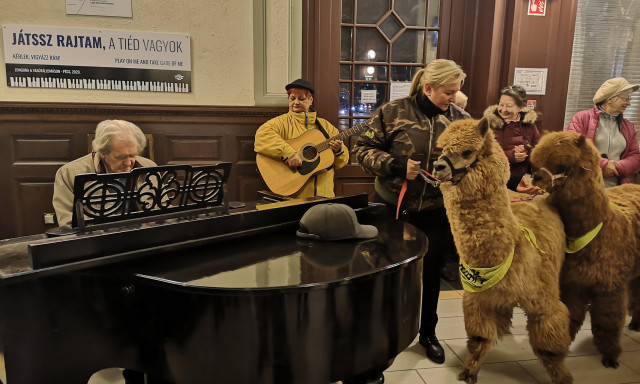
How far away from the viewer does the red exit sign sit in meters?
3.87

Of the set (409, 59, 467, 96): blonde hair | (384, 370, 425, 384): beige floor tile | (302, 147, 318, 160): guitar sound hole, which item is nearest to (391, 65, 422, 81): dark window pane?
(302, 147, 318, 160): guitar sound hole

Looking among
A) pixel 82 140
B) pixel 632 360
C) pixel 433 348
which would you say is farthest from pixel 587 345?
pixel 82 140

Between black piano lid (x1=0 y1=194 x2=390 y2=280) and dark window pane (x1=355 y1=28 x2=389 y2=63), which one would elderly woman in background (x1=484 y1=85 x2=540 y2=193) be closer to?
dark window pane (x1=355 y1=28 x2=389 y2=63)

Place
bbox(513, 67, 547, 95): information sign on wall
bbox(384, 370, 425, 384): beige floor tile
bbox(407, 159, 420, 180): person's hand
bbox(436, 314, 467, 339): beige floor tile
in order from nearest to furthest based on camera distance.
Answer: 1. bbox(407, 159, 420, 180): person's hand
2. bbox(384, 370, 425, 384): beige floor tile
3. bbox(436, 314, 467, 339): beige floor tile
4. bbox(513, 67, 547, 95): information sign on wall

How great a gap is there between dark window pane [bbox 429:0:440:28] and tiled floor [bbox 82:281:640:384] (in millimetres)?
2787

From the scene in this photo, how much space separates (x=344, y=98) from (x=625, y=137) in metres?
2.30

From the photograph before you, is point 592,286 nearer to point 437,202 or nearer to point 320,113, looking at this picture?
point 437,202

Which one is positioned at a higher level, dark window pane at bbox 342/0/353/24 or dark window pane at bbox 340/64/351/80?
dark window pane at bbox 342/0/353/24

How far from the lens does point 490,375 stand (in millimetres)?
2463

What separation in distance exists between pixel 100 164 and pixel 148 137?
60.1 inches

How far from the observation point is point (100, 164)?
2.29 metres

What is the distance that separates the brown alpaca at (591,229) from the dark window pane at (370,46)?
87.0 inches

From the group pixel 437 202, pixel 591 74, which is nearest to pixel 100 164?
pixel 437 202

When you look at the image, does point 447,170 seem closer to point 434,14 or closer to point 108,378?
point 108,378
